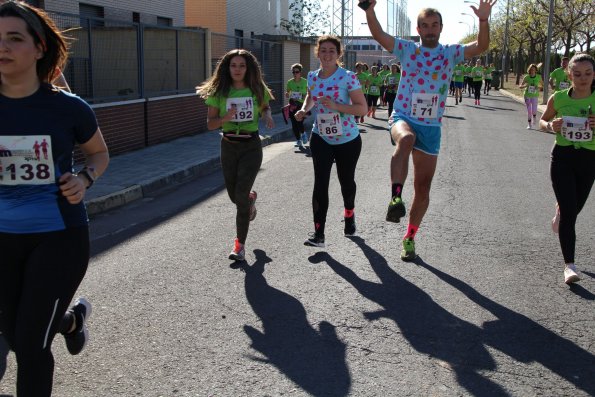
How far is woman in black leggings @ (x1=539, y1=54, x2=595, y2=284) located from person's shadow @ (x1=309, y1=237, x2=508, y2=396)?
1295mm

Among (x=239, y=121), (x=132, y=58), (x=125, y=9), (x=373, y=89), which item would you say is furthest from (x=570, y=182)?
(x=373, y=89)

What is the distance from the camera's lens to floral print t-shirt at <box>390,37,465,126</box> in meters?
5.59

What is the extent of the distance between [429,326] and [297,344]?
913 mm

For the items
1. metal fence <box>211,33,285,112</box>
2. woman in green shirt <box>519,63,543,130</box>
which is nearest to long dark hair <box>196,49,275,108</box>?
metal fence <box>211,33,285,112</box>

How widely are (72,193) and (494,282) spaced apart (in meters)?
3.64

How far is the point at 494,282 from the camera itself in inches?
210

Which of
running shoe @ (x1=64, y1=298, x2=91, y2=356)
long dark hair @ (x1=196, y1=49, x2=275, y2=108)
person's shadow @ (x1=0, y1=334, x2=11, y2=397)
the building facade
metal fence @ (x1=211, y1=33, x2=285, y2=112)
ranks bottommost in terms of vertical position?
person's shadow @ (x1=0, y1=334, x2=11, y2=397)

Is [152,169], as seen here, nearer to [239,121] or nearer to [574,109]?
[239,121]

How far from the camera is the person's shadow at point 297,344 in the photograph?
11.8 feet

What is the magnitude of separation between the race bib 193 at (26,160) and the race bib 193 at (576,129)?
13.1ft

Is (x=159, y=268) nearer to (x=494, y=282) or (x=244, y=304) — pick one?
(x=244, y=304)

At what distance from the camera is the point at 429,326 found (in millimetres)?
4383

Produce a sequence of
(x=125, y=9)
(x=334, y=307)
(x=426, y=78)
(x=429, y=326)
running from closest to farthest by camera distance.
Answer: (x=429, y=326) < (x=334, y=307) < (x=426, y=78) < (x=125, y=9)

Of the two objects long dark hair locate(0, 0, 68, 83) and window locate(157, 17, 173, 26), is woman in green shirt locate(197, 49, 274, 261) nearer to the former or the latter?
long dark hair locate(0, 0, 68, 83)
